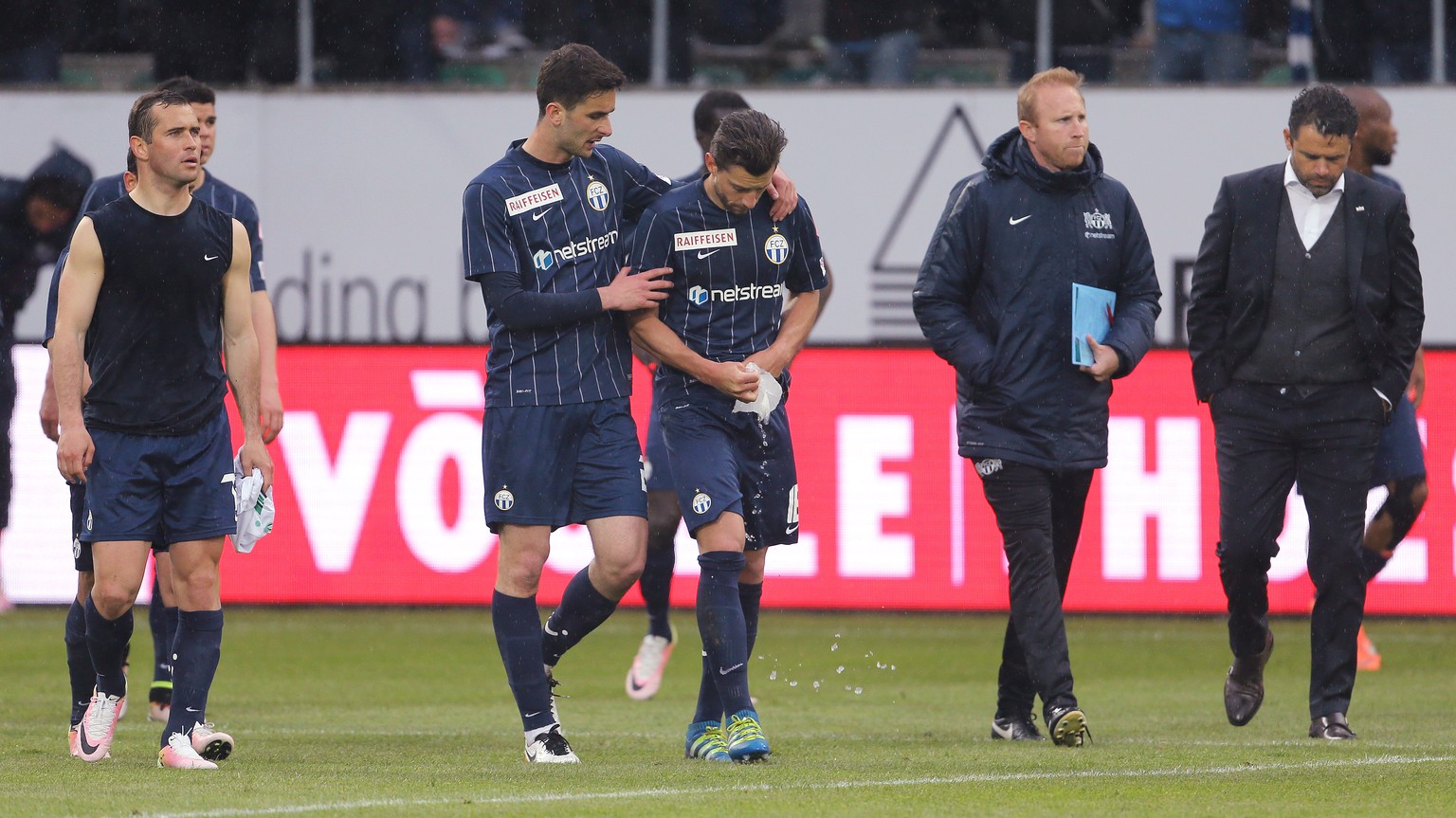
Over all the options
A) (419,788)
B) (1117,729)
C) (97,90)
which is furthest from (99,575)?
(97,90)

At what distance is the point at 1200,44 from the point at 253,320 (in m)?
10.3

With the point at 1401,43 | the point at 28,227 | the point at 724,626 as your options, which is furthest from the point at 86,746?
the point at 1401,43

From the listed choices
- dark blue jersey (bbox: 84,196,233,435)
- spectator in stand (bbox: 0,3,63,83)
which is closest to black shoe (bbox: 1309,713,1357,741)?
dark blue jersey (bbox: 84,196,233,435)

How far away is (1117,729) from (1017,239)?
1871mm

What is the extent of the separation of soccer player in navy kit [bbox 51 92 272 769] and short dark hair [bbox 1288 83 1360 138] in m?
3.47

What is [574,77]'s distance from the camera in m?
6.34

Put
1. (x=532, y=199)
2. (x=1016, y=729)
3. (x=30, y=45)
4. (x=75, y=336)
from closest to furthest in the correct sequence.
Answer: (x=75, y=336) → (x=532, y=199) → (x=1016, y=729) → (x=30, y=45)

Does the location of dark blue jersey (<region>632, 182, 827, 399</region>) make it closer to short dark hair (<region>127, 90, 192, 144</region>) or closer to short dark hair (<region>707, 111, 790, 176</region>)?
short dark hair (<region>707, 111, 790, 176</region>)

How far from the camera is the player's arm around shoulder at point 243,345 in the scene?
6.39 metres

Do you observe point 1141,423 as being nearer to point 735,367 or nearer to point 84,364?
point 735,367

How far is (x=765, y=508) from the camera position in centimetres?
653

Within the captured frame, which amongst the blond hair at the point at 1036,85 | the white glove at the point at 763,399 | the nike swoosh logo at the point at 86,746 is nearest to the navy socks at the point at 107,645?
the nike swoosh logo at the point at 86,746

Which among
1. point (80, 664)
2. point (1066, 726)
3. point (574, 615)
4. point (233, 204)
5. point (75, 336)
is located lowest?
point (1066, 726)

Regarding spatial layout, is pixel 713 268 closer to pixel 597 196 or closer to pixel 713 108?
pixel 597 196
